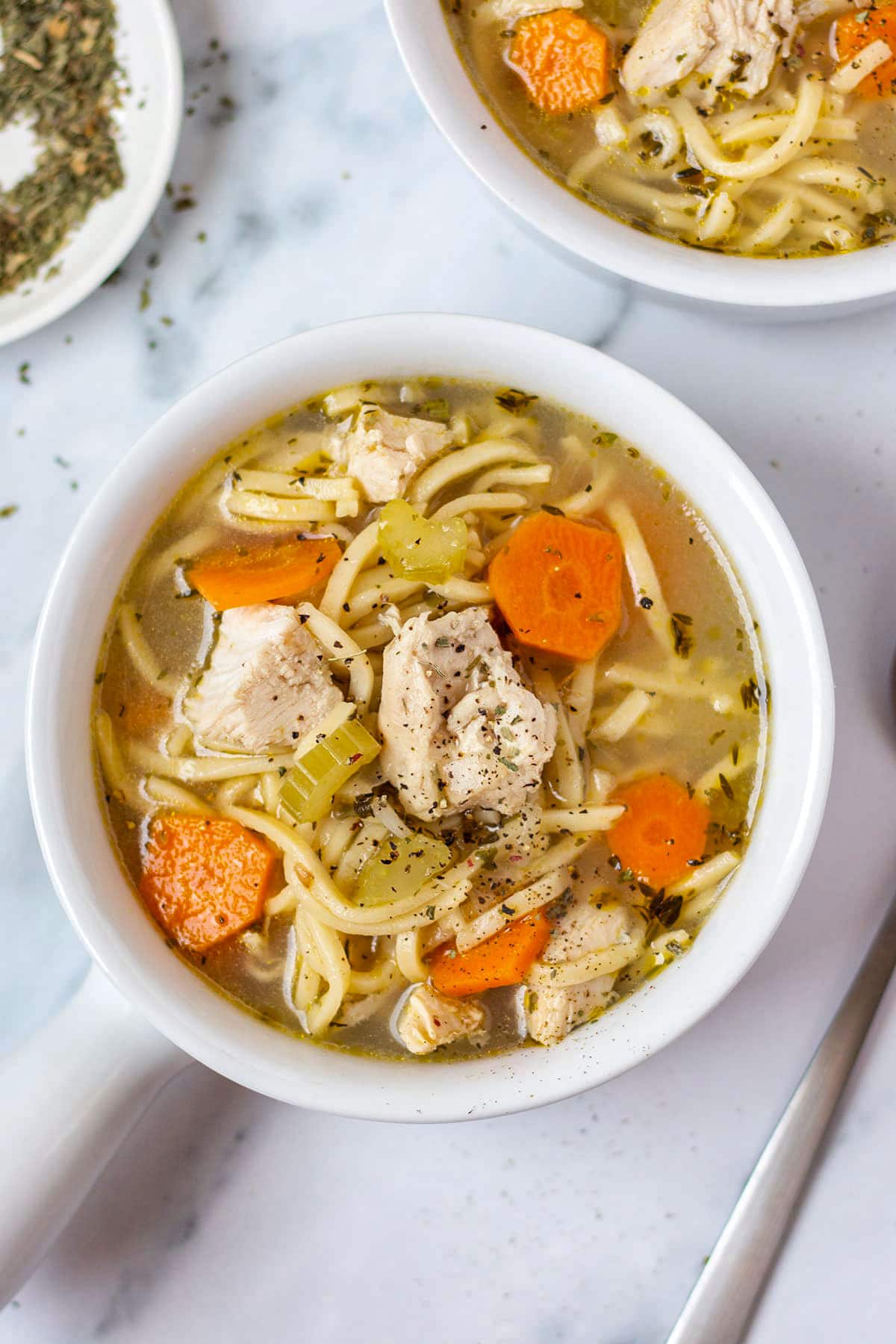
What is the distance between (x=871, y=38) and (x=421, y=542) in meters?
1.49

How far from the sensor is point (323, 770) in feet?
7.36

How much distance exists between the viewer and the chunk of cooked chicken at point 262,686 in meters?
2.21

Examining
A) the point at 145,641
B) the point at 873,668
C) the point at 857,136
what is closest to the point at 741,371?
the point at 857,136

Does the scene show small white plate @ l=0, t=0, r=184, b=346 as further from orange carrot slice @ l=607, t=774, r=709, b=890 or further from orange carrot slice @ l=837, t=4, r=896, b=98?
orange carrot slice @ l=607, t=774, r=709, b=890

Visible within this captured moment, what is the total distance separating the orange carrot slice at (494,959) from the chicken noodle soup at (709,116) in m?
1.53

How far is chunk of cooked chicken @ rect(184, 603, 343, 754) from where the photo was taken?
221cm

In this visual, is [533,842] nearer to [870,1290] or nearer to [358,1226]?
[358,1226]

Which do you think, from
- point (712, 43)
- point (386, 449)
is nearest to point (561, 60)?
point (712, 43)

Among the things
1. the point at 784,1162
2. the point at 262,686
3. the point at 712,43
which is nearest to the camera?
the point at 262,686

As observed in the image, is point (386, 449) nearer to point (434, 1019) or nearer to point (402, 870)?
point (402, 870)

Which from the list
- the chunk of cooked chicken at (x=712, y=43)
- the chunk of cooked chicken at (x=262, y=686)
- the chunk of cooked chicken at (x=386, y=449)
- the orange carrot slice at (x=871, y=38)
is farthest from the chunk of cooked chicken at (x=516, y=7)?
the chunk of cooked chicken at (x=262, y=686)

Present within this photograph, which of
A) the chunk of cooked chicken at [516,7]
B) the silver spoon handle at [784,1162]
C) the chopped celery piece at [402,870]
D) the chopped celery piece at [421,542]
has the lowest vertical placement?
the silver spoon handle at [784,1162]

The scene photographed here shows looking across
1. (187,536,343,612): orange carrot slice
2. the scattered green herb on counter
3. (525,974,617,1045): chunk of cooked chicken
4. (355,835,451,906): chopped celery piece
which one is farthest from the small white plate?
(525,974,617,1045): chunk of cooked chicken

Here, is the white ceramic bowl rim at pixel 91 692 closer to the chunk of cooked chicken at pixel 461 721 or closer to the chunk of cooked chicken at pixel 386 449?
the chunk of cooked chicken at pixel 386 449
